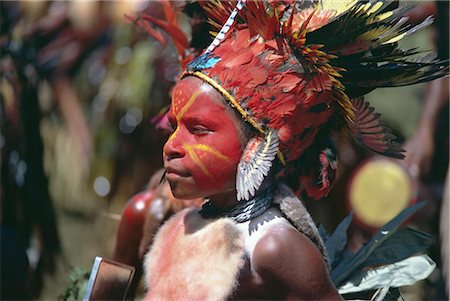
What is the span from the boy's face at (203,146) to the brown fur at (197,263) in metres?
0.11

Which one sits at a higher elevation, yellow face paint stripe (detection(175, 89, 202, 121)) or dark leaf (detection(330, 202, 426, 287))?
yellow face paint stripe (detection(175, 89, 202, 121))

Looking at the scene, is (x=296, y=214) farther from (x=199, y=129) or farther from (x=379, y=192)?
(x=379, y=192)

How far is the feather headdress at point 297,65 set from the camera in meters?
1.79

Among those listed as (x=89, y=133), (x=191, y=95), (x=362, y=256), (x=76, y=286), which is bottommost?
(x=89, y=133)

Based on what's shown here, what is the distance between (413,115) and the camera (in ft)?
13.0

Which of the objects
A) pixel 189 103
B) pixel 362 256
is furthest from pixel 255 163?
pixel 362 256

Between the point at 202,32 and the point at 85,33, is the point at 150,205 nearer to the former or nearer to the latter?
the point at 202,32

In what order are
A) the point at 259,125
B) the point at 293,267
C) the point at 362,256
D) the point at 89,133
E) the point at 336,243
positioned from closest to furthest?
the point at 293,267 → the point at 259,125 → the point at 362,256 → the point at 336,243 → the point at 89,133

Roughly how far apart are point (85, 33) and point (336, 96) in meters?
3.06

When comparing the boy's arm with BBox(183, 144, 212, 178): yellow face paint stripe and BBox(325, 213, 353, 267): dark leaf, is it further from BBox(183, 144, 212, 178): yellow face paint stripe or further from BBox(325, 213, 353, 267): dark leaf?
BBox(325, 213, 353, 267): dark leaf

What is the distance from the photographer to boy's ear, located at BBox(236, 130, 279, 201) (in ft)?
5.74

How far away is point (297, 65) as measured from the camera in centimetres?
181

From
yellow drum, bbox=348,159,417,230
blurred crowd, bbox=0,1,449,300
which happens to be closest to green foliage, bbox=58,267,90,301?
blurred crowd, bbox=0,1,449,300

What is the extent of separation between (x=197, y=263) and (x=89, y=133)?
2.92m
